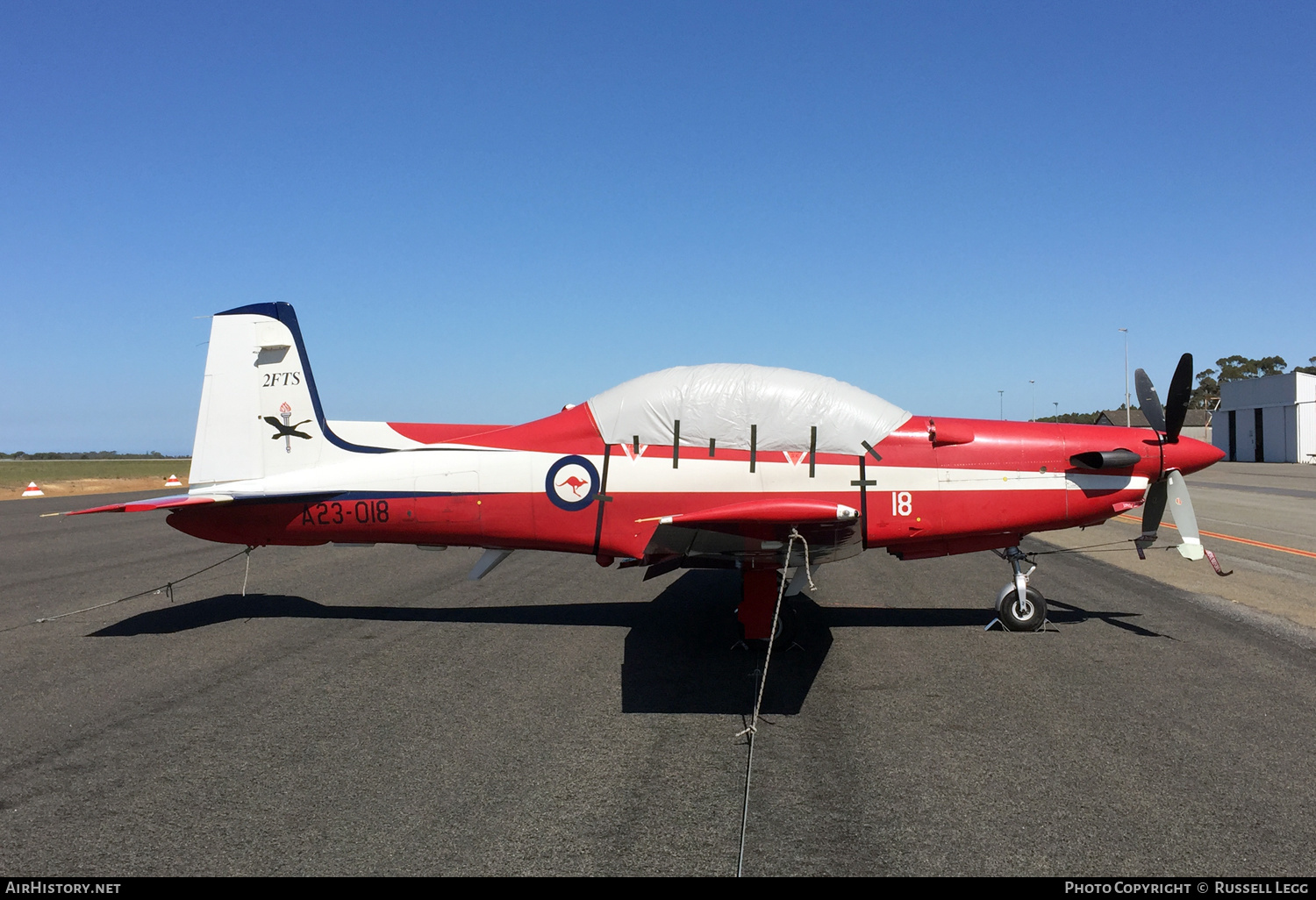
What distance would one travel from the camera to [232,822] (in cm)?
386

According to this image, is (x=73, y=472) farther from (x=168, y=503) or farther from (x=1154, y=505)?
(x=1154, y=505)

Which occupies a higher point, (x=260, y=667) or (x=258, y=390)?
(x=258, y=390)

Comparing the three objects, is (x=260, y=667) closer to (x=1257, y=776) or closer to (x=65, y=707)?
(x=65, y=707)

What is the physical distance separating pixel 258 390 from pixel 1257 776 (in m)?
9.31

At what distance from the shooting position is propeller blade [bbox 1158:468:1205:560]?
7590 millimetres

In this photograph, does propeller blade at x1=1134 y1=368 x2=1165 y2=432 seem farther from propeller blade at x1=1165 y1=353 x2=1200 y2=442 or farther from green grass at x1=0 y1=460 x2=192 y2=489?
green grass at x1=0 y1=460 x2=192 y2=489

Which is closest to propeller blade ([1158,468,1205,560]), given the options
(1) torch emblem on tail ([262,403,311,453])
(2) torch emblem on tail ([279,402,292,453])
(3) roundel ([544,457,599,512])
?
(3) roundel ([544,457,599,512])

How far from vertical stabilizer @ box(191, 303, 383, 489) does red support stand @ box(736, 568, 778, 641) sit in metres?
4.47

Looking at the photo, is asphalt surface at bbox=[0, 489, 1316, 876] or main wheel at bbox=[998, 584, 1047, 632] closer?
asphalt surface at bbox=[0, 489, 1316, 876]

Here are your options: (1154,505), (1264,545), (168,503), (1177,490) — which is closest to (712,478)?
(1154,505)

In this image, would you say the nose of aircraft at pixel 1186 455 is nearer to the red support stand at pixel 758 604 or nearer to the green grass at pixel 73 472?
the red support stand at pixel 758 604

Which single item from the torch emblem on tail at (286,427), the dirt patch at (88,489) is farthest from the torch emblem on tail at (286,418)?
the dirt patch at (88,489)

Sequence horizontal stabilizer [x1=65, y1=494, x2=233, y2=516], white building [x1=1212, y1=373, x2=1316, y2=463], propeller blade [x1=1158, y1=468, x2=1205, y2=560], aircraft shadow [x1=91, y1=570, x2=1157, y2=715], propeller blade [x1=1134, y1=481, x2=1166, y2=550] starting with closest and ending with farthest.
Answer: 1. aircraft shadow [x1=91, y1=570, x2=1157, y2=715]
2. horizontal stabilizer [x1=65, y1=494, x2=233, y2=516]
3. propeller blade [x1=1158, y1=468, x2=1205, y2=560]
4. propeller blade [x1=1134, y1=481, x2=1166, y2=550]
5. white building [x1=1212, y1=373, x2=1316, y2=463]
